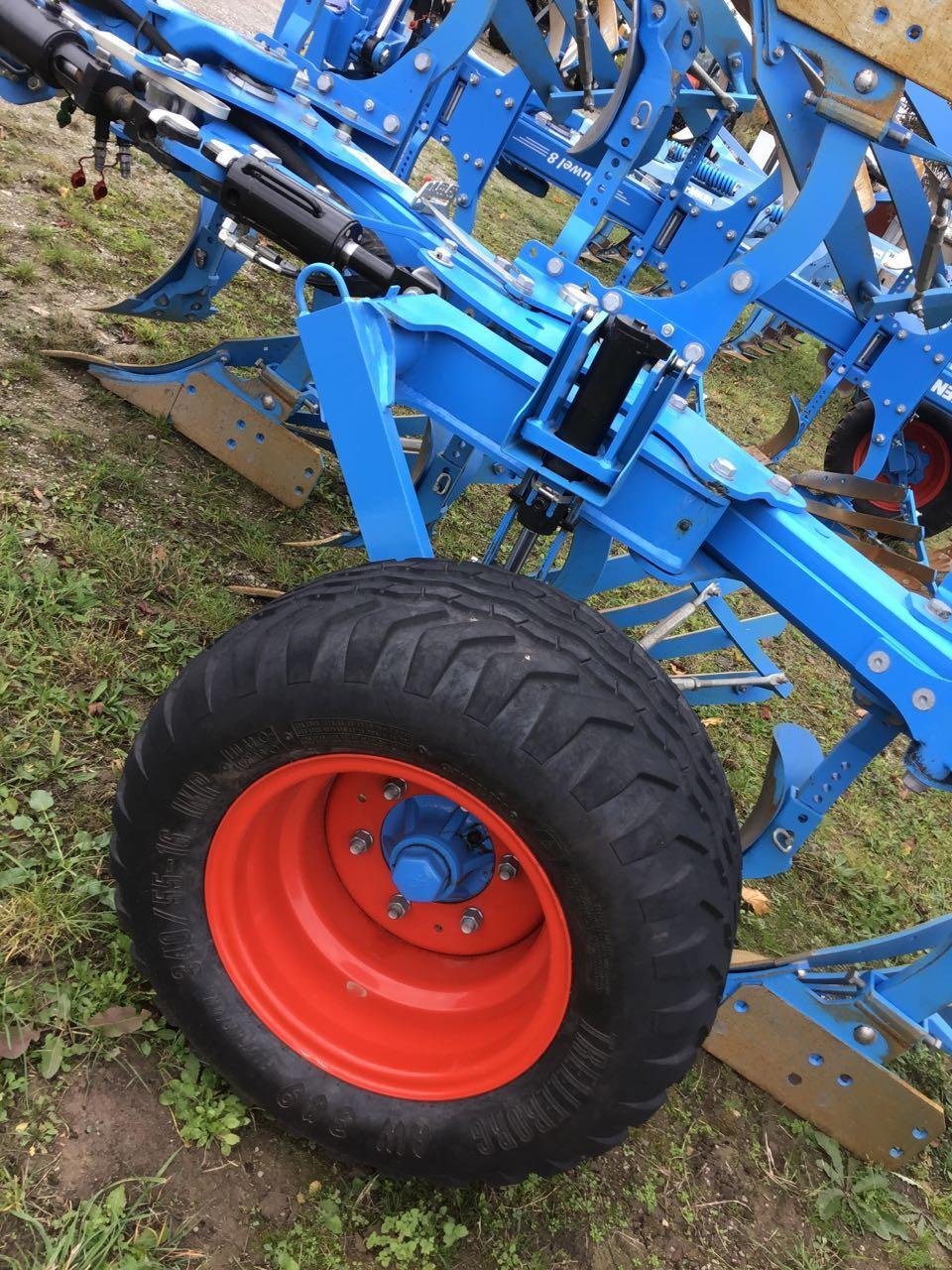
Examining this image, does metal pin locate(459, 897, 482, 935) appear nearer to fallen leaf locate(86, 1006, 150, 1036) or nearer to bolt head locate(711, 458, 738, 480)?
fallen leaf locate(86, 1006, 150, 1036)

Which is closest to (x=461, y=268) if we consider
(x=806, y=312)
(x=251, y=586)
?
(x=251, y=586)

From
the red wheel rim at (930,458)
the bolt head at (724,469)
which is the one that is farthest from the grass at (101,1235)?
the red wheel rim at (930,458)

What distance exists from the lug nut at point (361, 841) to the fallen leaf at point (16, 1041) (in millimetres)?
704

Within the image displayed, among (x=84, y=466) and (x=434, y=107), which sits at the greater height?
(x=434, y=107)

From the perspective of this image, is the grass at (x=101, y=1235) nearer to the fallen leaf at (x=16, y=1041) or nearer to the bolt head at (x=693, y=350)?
the fallen leaf at (x=16, y=1041)

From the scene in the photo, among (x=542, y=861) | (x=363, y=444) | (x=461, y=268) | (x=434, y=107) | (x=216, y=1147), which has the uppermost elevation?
(x=434, y=107)

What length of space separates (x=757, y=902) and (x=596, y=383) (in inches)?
86.2

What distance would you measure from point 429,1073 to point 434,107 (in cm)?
346

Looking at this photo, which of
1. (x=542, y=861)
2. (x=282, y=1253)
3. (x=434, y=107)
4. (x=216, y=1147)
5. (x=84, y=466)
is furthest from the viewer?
(x=434, y=107)

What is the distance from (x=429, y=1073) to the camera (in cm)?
186

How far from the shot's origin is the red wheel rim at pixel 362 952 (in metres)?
1.81

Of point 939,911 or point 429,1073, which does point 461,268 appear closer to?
point 429,1073

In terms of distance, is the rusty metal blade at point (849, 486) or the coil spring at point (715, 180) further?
the coil spring at point (715, 180)

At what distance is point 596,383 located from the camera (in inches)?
70.0
